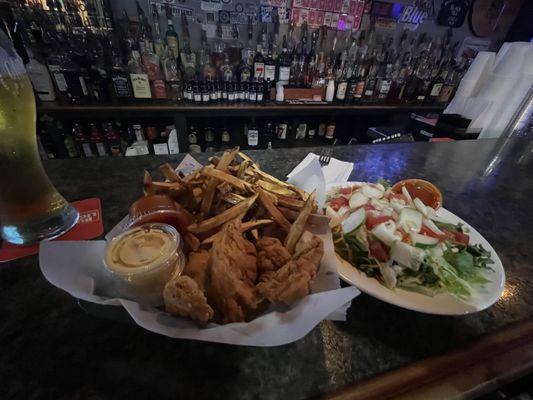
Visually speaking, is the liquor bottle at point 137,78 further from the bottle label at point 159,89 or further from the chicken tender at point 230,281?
the chicken tender at point 230,281

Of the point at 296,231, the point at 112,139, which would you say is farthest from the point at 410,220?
the point at 112,139

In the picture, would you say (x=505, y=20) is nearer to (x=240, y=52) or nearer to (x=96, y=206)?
(x=240, y=52)

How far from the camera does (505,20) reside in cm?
322

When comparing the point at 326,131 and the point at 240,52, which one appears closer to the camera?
the point at 240,52

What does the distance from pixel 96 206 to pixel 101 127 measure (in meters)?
1.84

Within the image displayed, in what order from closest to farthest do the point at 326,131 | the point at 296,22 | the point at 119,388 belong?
the point at 119,388 → the point at 296,22 → the point at 326,131

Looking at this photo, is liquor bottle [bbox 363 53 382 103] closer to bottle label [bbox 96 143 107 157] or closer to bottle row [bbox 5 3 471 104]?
bottle row [bbox 5 3 471 104]

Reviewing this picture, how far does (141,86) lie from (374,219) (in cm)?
208

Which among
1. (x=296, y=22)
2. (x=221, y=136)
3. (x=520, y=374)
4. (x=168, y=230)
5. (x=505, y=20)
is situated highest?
(x=505, y=20)

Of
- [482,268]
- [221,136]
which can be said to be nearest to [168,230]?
[482,268]

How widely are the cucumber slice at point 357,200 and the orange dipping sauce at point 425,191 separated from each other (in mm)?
205

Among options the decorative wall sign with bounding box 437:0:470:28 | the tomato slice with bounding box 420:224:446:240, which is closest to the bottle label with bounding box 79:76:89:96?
the tomato slice with bounding box 420:224:446:240

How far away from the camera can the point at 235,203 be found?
25.9 inches

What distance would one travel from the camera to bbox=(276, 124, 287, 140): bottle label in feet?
8.38
